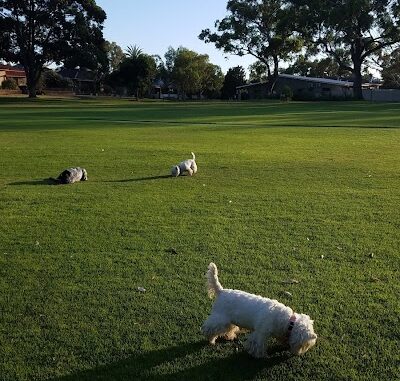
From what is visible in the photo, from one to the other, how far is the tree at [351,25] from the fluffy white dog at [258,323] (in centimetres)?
6819

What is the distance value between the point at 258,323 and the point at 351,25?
230 ft

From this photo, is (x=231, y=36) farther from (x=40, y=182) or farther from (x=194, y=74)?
(x=40, y=182)

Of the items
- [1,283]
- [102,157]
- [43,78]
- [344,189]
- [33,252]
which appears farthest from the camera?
[43,78]

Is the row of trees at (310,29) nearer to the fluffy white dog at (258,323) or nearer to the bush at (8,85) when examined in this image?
the bush at (8,85)

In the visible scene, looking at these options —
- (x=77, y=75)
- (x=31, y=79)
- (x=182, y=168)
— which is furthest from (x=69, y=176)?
(x=77, y=75)

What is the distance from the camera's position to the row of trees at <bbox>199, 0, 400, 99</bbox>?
221 ft

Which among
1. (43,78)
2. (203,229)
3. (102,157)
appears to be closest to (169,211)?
(203,229)

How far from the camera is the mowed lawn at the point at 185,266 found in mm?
3979

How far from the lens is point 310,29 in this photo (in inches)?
2825

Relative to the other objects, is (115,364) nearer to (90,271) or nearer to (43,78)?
(90,271)

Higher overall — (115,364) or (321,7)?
(321,7)

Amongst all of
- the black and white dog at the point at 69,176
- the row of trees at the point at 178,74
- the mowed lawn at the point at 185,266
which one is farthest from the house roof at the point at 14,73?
the black and white dog at the point at 69,176

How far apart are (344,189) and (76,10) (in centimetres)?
6476

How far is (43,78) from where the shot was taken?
3524 inches
